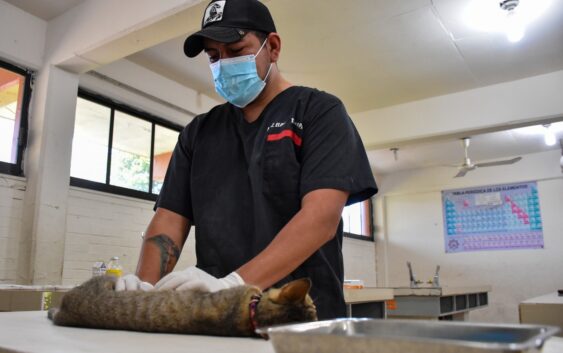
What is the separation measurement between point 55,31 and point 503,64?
4323mm

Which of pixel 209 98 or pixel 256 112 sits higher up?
pixel 209 98

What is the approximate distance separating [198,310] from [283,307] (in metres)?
0.14

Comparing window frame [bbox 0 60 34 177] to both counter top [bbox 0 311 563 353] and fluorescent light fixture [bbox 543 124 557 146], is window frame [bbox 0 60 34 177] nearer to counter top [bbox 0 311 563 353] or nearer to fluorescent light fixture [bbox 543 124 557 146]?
counter top [bbox 0 311 563 353]

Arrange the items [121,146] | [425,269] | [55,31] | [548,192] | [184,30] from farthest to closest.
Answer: [425,269], [548,192], [121,146], [55,31], [184,30]

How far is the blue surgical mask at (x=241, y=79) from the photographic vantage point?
1.39 m

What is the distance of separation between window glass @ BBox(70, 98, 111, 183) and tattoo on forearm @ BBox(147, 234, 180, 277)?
10.9ft

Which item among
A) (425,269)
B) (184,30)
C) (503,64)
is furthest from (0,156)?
(425,269)

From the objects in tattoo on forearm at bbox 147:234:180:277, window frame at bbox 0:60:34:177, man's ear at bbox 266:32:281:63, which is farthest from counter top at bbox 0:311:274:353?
window frame at bbox 0:60:34:177

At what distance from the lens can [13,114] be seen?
3947 millimetres

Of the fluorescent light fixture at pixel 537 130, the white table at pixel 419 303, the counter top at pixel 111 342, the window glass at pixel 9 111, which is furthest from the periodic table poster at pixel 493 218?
the counter top at pixel 111 342

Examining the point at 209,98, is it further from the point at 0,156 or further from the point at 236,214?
the point at 236,214

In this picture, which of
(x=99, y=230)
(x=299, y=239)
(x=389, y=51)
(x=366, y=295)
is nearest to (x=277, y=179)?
(x=299, y=239)

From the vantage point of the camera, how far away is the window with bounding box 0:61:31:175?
3.86 metres

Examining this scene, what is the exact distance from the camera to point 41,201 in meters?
3.72
